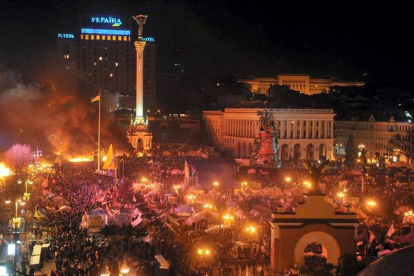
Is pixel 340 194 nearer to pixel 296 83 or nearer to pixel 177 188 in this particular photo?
pixel 177 188

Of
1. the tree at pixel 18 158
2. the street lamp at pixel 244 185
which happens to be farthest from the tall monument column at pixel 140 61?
the street lamp at pixel 244 185

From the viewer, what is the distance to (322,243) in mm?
19578

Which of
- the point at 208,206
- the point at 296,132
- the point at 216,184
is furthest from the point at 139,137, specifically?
the point at 208,206

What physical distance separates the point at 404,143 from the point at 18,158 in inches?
1400

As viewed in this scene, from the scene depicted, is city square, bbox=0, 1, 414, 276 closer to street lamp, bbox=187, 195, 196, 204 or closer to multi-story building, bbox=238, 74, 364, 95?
street lamp, bbox=187, 195, 196, 204

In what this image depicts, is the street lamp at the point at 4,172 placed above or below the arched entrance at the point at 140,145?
below

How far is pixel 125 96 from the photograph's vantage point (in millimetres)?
109562

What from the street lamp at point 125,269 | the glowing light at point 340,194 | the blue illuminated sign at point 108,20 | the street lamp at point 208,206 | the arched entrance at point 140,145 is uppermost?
the blue illuminated sign at point 108,20

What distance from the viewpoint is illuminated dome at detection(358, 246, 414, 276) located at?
41.1 ft

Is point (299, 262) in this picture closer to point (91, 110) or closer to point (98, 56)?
point (91, 110)

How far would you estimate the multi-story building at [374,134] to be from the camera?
70681mm

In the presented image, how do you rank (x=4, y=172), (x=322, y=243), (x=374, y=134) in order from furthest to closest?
(x=374, y=134)
(x=4, y=172)
(x=322, y=243)

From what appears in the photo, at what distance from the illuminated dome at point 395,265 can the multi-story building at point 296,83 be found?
113905mm

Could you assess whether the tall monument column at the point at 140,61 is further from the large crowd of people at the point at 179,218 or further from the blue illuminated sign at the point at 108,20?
the blue illuminated sign at the point at 108,20
